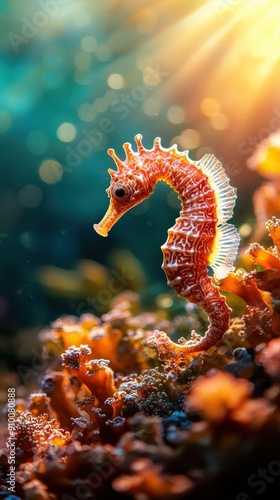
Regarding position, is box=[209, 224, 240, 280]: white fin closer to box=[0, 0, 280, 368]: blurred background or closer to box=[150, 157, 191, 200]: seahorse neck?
box=[150, 157, 191, 200]: seahorse neck

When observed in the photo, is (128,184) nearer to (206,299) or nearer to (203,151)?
(206,299)

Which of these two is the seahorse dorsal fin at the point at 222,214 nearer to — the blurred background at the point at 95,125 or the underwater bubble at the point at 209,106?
the blurred background at the point at 95,125

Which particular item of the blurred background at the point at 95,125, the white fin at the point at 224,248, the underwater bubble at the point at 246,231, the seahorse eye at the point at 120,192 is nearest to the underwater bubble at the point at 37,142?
the blurred background at the point at 95,125

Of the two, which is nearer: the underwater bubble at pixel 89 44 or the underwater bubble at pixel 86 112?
the underwater bubble at pixel 89 44

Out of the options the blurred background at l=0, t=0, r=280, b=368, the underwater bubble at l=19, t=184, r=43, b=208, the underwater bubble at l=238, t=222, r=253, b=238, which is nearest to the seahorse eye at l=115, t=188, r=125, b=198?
the underwater bubble at l=238, t=222, r=253, b=238

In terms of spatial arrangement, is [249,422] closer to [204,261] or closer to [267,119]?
[204,261]

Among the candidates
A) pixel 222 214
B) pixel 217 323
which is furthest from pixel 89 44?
pixel 217 323
